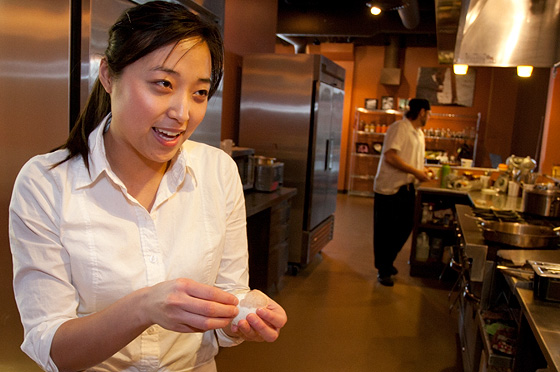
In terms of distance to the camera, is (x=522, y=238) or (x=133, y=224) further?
(x=522, y=238)

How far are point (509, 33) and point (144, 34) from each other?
2692 mm

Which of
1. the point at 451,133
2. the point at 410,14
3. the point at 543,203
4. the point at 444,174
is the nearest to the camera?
the point at 543,203

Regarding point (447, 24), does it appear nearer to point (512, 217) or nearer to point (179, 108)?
point (512, 217)

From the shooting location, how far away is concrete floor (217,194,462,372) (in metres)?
3.20

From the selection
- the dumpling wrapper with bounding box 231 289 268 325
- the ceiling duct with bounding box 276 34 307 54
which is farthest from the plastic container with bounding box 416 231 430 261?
the ceiling duct with bounding box 276 34 307 54

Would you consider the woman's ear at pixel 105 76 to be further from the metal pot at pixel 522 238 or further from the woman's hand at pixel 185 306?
the metal pot at pixel 522 238

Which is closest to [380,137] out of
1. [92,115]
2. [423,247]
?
[423,247]

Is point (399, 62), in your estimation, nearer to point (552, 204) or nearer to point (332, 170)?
point (332, 170)

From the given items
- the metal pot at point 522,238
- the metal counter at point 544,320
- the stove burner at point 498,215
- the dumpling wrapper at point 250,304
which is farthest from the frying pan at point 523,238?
the dumpling wrapper at point 250,304

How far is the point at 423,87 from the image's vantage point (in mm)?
10742

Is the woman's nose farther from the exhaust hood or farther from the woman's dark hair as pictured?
the exhaust hood

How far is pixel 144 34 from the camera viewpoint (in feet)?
3.41

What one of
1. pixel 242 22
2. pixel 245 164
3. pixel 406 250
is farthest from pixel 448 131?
pixel 245 164

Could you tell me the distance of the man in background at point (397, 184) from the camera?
15.5 feet
